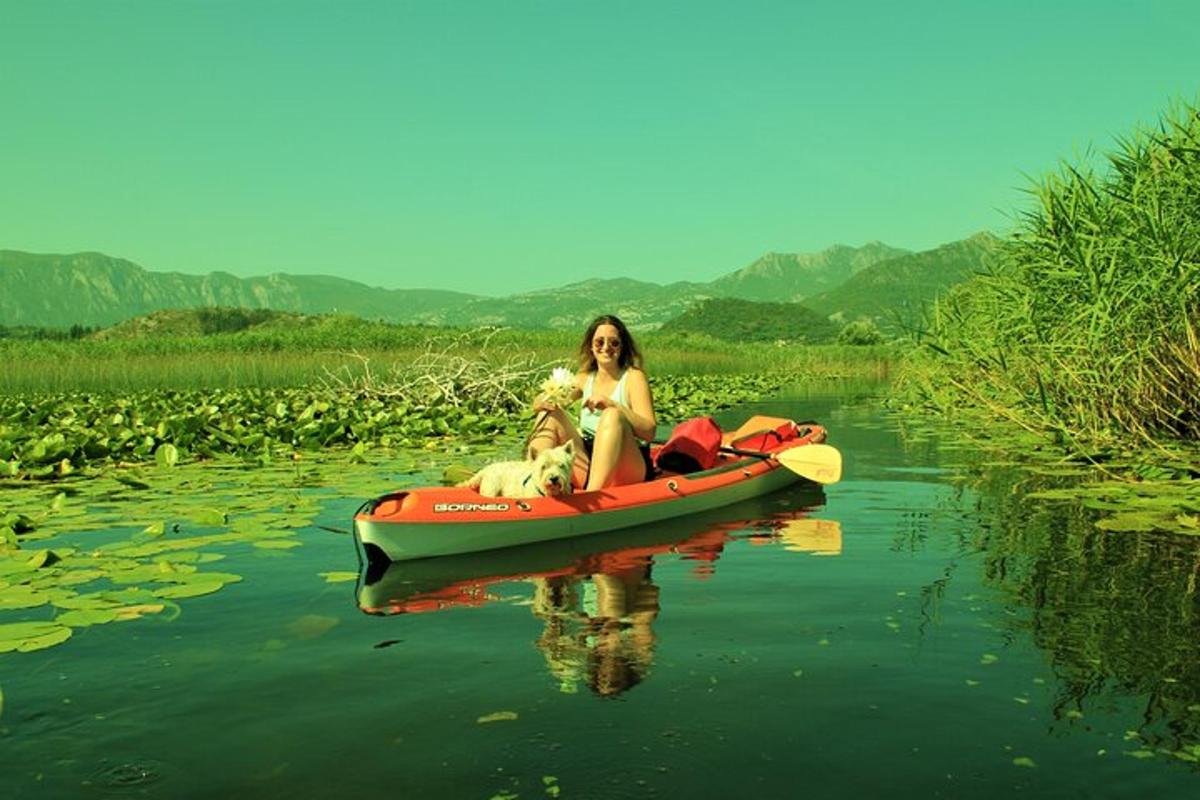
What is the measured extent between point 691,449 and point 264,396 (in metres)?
11.4

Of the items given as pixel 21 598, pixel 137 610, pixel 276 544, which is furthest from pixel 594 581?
pixel 21 598

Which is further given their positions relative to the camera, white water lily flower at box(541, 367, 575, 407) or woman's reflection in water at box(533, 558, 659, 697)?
white water lily flower at box(541, 367, 575, 407)

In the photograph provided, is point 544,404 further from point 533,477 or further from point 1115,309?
point 1115,309

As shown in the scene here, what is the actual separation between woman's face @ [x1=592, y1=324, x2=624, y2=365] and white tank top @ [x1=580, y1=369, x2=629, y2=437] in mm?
172

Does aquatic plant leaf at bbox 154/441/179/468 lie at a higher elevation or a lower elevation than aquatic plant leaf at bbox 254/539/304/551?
higher

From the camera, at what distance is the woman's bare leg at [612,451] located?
688cm

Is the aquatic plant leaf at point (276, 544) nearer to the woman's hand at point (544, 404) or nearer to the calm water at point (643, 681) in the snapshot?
the calm water at point (643, 681)

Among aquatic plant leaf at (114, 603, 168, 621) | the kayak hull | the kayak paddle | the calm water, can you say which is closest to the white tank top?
the kayak hull

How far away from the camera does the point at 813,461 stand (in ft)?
29.3

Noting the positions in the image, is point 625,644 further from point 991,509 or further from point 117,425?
point 117,425

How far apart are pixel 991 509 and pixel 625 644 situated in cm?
493

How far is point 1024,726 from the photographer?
3322 millimetres

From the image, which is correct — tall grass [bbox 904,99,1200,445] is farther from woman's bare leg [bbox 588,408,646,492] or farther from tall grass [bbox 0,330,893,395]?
tall grass [bbox 0,330,893,395]

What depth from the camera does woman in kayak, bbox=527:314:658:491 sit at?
22.7ft
